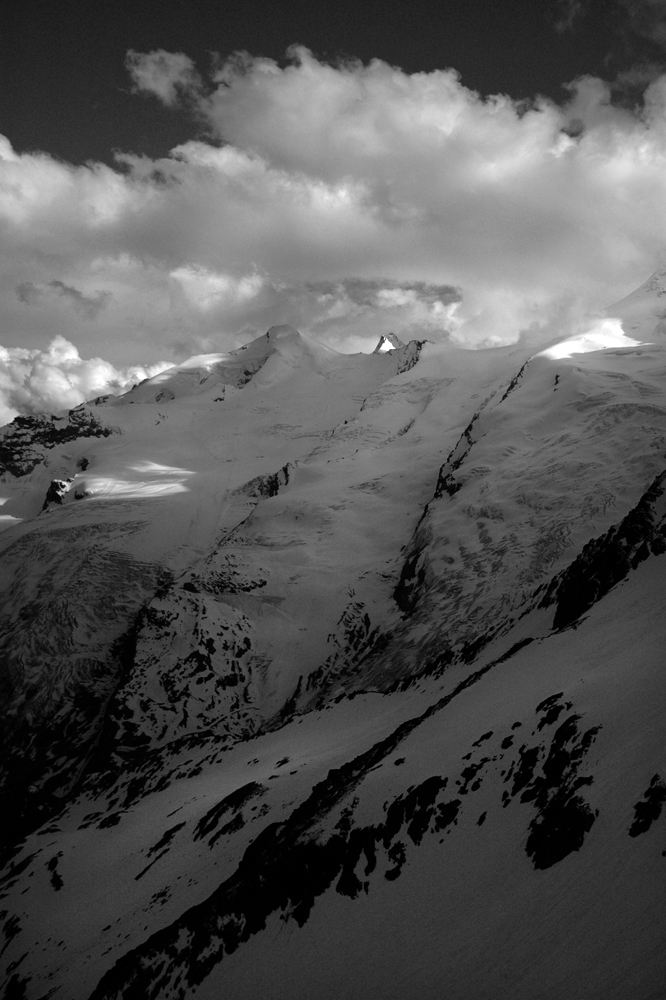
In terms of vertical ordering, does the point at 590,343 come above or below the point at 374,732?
above

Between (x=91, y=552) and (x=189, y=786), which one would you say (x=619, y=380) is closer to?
(x=189, y=786)

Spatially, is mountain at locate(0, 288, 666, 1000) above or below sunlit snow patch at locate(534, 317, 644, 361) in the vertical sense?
below

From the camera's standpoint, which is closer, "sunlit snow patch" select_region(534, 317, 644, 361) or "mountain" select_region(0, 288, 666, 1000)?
"mountain" select_region(0, 288, 666, 1000)

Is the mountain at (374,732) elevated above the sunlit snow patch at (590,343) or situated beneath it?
situated beneath

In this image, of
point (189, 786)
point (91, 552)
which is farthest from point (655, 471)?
point (91, 552)
